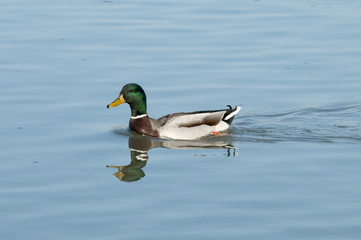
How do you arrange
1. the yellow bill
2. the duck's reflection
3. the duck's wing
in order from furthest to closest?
the yellow bill → the duck's wing → the duck's reflection

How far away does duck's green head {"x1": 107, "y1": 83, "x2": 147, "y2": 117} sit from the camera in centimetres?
1302

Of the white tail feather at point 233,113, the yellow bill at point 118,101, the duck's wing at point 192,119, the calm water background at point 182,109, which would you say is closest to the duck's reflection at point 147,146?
the calm water background at point 182,109

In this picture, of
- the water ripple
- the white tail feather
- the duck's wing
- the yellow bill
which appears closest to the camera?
the water ripple

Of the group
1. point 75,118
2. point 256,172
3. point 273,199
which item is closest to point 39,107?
point 75,118

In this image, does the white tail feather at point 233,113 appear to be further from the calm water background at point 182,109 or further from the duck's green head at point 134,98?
the duck's green head at point 134,98

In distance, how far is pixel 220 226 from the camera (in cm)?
809

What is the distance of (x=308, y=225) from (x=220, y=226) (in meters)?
0.82

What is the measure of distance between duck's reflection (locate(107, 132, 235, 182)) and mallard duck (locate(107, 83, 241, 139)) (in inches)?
5.7

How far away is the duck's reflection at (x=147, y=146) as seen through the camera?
10.6 meters

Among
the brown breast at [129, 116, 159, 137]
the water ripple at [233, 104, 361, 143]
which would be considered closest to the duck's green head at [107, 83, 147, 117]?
the brown breast at [129, 116, 159, 137]

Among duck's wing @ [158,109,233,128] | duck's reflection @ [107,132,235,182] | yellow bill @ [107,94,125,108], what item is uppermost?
yellow bill @ [107,94,125,108]

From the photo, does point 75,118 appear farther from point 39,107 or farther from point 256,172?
point 256,172

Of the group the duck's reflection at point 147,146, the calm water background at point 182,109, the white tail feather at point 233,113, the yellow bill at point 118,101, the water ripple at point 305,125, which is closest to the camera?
the calm water background at point 182,109

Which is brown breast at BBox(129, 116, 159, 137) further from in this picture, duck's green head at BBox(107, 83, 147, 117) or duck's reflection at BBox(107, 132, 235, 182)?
duck's green head at BBox(107, 83, 147, 117)
